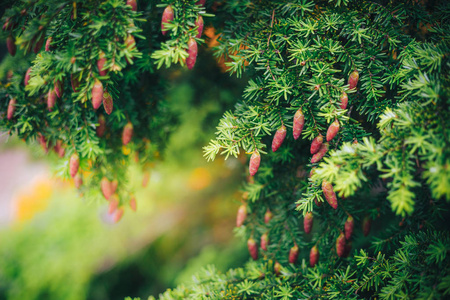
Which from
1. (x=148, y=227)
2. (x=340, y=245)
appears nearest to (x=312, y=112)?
(x=340, y=245)

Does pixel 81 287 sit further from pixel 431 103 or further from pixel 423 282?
pixel 431 103

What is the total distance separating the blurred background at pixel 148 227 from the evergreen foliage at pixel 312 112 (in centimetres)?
61

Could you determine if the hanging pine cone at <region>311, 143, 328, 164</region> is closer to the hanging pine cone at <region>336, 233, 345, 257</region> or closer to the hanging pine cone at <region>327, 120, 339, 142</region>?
the hanging pine cone at <region>327, 120, 339, 142</region>

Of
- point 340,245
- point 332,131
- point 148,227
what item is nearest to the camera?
point 332,131

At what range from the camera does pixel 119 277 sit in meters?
2.78

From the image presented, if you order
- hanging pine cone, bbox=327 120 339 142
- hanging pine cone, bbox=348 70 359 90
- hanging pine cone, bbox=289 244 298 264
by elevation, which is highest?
hanging pine cone, bbox=348 70 359 90

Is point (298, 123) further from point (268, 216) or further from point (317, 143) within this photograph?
point (268, 216)

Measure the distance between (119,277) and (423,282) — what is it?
2761mm

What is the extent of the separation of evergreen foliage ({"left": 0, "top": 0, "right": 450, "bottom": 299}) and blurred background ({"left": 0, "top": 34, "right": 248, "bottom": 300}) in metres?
0.61

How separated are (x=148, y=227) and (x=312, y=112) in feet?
8.24

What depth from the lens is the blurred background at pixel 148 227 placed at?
1705 mm

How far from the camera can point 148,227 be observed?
2900 millimetres

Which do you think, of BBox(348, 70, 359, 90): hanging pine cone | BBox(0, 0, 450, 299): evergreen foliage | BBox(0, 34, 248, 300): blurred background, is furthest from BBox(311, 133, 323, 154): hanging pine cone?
A: BBox(0, 34, 248, 300): blurred background

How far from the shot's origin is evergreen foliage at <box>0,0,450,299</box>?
672 mm
